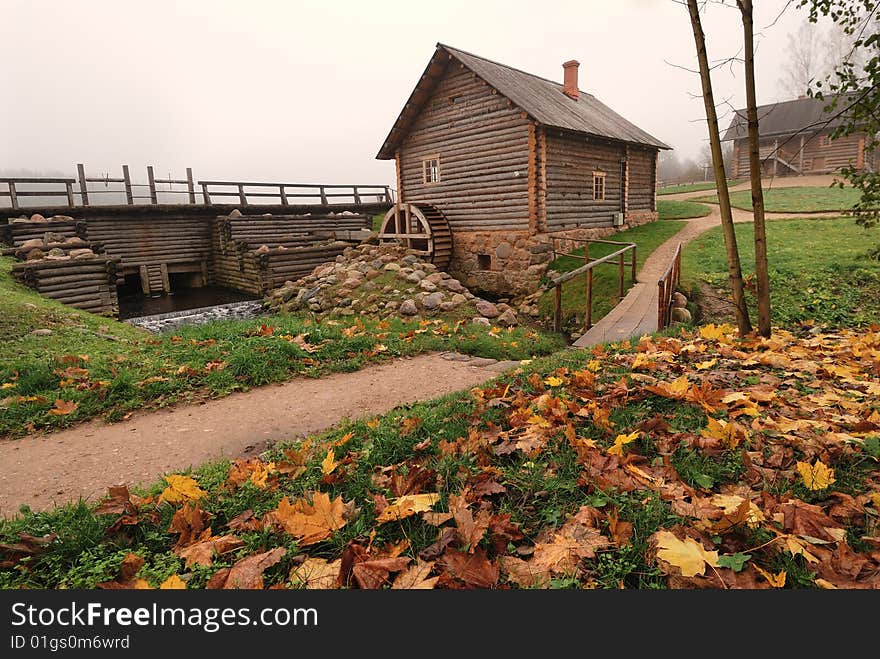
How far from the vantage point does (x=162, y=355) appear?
24.0 ft

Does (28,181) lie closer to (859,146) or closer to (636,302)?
(636,302)

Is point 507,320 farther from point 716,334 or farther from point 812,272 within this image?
point 716,334

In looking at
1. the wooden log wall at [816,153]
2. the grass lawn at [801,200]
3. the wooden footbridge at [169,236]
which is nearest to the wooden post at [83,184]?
the wooden footbridge at [169,236]

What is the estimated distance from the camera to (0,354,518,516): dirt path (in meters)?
3.87

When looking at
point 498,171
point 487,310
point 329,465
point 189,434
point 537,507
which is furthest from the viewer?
point 498,171

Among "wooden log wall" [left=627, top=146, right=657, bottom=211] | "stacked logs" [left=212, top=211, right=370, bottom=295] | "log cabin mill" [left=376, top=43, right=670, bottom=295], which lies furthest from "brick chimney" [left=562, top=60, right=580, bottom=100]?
"stacked logs" [left=212, top=211, right=370, bottom=295]

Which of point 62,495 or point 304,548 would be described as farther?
point 62,495

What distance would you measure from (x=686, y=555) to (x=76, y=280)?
16723 millimetres

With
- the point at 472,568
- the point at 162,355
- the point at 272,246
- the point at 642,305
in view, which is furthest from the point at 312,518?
Answer: the point at 272,246

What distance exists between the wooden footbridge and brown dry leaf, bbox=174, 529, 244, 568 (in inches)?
589

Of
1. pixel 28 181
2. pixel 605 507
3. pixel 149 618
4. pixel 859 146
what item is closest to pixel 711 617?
pixel 605 507

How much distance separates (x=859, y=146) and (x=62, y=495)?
49777mm

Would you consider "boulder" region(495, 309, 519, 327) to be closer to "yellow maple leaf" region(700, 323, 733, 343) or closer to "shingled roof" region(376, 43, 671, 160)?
"shingled roof" region(376, 43, 671, 160)

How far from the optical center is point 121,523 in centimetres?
268
